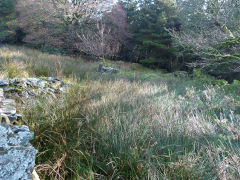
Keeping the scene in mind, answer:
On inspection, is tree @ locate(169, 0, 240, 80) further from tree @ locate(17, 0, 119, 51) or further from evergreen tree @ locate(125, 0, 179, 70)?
tree @ locate(17, 0, 119, 51)

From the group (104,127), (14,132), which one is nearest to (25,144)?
(14,132)

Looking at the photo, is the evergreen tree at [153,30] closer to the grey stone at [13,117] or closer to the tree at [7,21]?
the tree at [7,21]

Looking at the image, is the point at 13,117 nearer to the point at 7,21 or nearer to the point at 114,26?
the point at 114,26

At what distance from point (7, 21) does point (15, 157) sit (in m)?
24.2

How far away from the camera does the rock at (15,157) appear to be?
0.83m

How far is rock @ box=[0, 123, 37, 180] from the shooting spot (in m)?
0.83

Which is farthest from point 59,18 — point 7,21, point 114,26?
point 7,21

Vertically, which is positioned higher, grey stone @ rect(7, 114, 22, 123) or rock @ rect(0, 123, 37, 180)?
rock @ rect(0, 123, 37, 180)

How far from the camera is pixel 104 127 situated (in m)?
1.70

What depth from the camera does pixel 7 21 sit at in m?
19.5

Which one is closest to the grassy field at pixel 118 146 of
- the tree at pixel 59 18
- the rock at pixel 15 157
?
the rock at pixel 15 157

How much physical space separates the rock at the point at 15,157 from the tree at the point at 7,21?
2098 cm

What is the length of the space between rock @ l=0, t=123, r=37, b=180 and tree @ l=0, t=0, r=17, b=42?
21.0 m

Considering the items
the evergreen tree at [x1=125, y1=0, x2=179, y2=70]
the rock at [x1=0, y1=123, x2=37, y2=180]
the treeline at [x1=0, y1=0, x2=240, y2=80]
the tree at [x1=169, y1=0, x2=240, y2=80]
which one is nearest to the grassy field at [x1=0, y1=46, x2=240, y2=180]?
the rock at [x1=0, y1=123, x2=37, y2=180]
